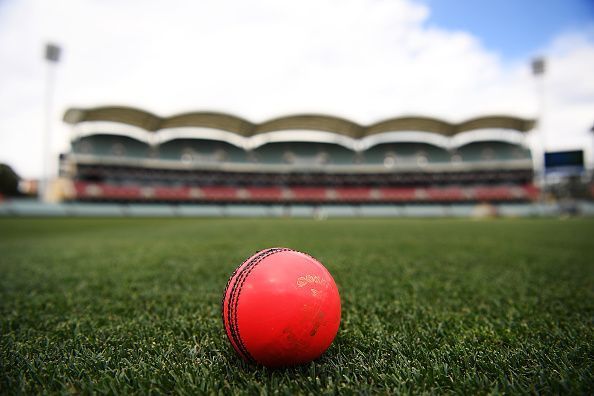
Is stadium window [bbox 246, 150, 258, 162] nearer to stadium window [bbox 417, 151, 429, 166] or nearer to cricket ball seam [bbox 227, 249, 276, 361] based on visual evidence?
stadium window [bbox 417, 151, 429, 166]

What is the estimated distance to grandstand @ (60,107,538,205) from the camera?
34.4 meters

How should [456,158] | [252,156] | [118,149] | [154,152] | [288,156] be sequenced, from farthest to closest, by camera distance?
[288,156] → [252,156] → [456,158] → [154,152] → [118,149]

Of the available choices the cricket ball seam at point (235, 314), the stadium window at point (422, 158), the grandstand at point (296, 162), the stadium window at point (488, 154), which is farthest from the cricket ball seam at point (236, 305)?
the stadium window at point (488, 154)

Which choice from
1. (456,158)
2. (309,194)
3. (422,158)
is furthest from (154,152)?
(456,158)

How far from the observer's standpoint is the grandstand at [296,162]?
3438 cm

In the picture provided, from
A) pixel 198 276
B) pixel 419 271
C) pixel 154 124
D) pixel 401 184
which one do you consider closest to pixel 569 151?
pixel 401 184

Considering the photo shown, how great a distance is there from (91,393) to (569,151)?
3458 centimetres

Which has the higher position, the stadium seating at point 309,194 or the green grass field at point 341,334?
the stadium seating at point 309,194

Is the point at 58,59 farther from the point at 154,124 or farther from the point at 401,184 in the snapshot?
the point at 401,184

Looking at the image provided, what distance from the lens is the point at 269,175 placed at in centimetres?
3919

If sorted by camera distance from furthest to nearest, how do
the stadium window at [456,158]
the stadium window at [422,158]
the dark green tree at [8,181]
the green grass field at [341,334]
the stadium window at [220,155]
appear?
the dark green tree at [8,181] → the stadium window at [422,158] → the stadium window at [456,158] → the stadium window at [220,155] → the green grass field at [341,334]

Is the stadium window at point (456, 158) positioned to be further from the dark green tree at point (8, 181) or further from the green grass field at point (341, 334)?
the dark green tree at point (8, 181)

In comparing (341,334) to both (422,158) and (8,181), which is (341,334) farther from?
(8,181)

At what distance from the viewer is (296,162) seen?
38.4m
